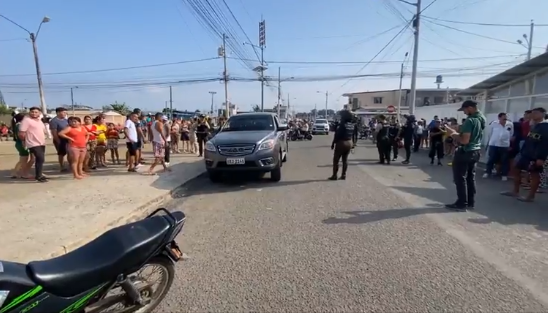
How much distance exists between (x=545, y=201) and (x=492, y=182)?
2062 mm

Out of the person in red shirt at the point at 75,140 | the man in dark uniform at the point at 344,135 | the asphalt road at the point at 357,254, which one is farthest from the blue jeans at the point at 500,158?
the person in red shirt at the point at 75,140

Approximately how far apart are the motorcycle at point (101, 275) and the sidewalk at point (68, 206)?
1.90 meters

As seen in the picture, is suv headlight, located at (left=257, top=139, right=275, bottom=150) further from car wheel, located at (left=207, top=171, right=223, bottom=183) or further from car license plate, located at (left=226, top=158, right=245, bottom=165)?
car wheel, located at (left=207, top=171, right=223, bottom=183)

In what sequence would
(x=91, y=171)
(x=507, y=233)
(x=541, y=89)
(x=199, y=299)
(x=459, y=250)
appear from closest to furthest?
(x=199, y=299) < (x=459, y=250) < (x=507, y=233) < (x=91, y=171) < (x=541, y=89)

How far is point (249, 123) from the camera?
930 cm

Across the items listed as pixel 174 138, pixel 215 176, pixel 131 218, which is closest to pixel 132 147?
pixel 215 176

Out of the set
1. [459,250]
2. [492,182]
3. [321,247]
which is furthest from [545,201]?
[321,247]

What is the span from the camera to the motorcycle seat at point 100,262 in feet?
6.93

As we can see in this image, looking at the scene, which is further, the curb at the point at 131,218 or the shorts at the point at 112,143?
the shorts at the point at 112,143

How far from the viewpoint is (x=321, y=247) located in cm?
408

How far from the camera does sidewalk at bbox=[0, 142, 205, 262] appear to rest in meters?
4.16

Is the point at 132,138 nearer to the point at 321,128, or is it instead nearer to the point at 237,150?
the point at 237,150

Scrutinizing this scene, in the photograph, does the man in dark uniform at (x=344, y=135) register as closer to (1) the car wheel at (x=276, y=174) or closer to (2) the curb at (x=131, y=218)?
(1) the car wheel at (x=276, y=174)

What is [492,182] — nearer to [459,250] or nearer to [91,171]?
[459,250]
